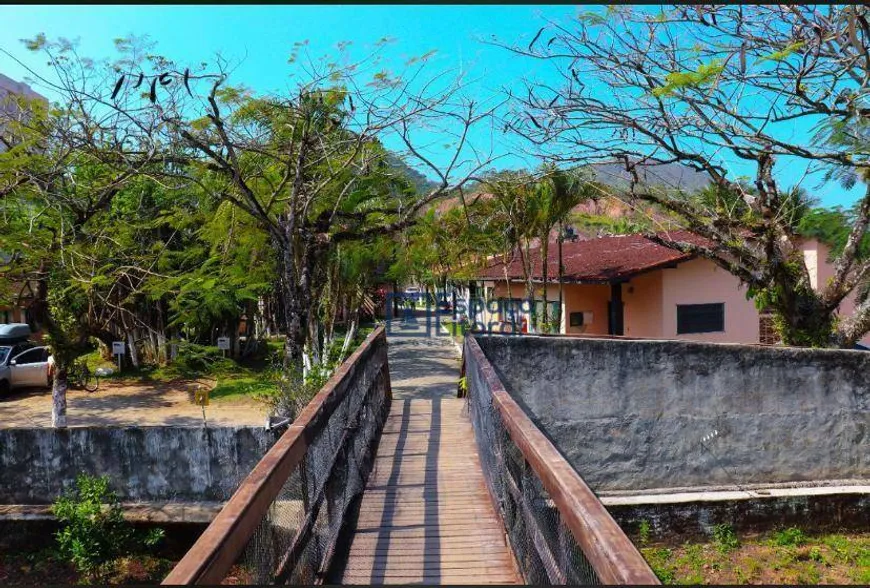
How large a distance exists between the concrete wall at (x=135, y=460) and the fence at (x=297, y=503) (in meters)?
3.05

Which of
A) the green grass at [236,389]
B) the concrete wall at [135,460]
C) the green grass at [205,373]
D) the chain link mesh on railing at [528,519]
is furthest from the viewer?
the green grass at [205,373]

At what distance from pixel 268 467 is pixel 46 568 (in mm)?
6964

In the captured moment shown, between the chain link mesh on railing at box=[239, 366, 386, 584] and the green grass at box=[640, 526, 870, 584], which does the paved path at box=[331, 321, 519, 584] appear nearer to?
the chain link mesh on railing at box=[239, 366, 386, 584]

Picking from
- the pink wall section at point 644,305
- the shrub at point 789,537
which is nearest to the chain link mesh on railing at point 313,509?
the shrub at point 789,537

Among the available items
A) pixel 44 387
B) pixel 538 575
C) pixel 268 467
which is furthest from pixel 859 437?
pixel 44 387

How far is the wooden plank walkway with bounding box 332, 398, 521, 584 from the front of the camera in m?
3.89

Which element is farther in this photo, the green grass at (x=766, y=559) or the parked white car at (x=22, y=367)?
the parked white car at (x=22, y=367)

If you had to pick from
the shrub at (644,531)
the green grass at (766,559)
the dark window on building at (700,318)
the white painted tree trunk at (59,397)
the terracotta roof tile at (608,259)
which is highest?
the terracotta roof tile at (608,259)

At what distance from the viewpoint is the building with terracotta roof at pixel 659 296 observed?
51.5ft

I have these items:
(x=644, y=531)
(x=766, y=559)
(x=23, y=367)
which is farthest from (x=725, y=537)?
(x=23, y=367)

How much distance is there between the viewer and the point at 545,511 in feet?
10.5

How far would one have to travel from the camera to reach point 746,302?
54.3ft

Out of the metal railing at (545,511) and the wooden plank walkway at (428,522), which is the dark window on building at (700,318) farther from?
the metal railing at (545,511)

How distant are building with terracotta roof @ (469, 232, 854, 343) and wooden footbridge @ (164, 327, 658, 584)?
10.2 metres
